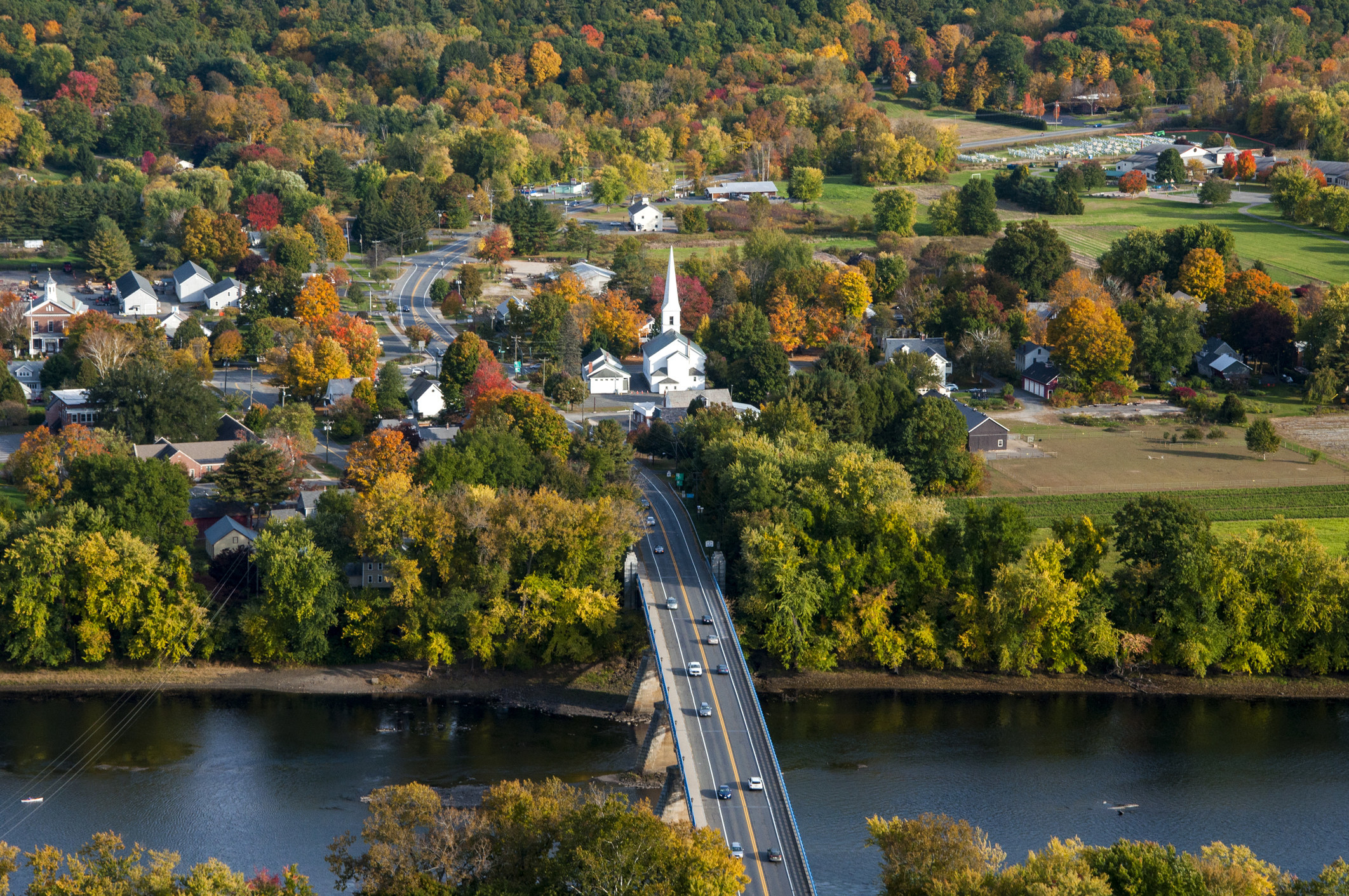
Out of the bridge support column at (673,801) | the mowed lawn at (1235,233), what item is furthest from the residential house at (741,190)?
the bridge support column at (673,801)

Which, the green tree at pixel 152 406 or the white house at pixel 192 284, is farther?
the white house at pixel 192 284

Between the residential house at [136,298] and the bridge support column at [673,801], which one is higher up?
the residential house at [136,298]

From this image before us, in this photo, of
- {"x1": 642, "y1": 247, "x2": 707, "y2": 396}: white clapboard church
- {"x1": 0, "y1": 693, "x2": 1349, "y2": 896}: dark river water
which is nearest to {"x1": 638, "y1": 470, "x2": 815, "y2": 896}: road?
{"x1": 0, "y1": 693, "x2": 1349, "y2": 896}: dark river water

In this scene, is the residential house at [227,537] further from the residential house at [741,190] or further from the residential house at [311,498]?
the residential house at [741,190]

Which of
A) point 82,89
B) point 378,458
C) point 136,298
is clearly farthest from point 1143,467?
point 82,89

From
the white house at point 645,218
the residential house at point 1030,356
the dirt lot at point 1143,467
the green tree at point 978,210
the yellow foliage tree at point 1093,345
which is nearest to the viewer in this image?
the dirt lot at point 1143,467

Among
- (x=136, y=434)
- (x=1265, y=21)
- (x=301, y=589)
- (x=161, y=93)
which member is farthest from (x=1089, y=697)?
(x=1265, y=21)

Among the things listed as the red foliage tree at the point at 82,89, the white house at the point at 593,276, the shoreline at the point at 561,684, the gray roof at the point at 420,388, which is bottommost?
the shoreline at the point at 561,684
